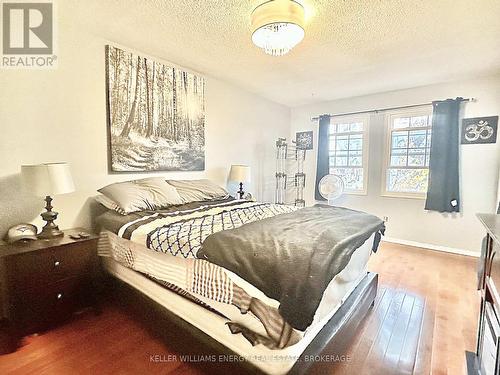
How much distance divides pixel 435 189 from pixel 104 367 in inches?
165

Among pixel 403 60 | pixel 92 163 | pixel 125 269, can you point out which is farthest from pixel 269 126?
pixel 125 269

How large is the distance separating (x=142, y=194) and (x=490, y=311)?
7.91ft

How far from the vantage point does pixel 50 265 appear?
1731 mm

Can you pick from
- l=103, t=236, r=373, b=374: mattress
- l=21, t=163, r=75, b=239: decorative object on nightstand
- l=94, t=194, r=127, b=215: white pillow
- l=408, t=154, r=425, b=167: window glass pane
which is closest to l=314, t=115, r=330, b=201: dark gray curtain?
l=408, t=154, r=425, b=167: window glass pane

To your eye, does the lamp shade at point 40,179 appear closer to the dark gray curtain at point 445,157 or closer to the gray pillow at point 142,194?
the gray pillow at point 142,194

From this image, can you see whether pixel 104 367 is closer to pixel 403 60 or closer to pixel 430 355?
pixel 430 355

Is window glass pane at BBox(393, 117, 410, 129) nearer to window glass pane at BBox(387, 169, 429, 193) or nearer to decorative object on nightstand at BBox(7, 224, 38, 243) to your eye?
window glass pane at BBox(387, 169, 429, 193)

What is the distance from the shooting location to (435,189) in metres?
3.58

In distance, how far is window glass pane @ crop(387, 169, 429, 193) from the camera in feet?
12.6

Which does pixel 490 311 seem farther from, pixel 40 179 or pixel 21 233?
pixel 21 233

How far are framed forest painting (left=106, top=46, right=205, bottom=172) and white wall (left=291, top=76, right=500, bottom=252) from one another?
8.80 feet

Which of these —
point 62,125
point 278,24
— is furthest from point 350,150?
point 62,125

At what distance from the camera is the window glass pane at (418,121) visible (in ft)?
12.4

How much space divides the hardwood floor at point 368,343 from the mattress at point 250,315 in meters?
0.29
